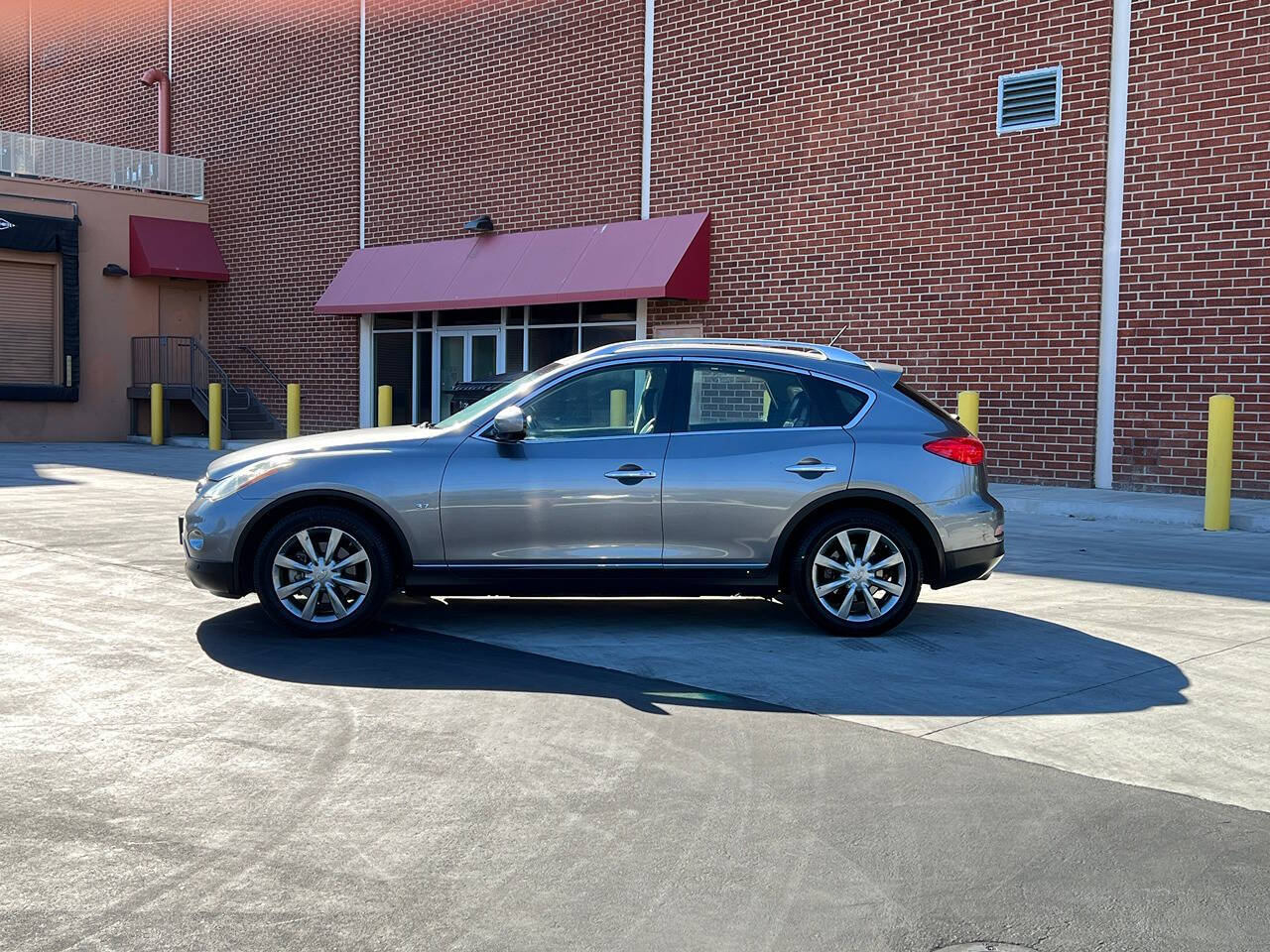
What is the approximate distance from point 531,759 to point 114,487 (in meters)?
13.4

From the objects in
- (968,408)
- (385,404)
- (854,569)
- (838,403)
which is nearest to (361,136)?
(385,404)

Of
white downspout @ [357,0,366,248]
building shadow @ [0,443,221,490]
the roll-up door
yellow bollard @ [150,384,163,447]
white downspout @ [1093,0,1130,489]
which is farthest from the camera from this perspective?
yellow bollard @ [150,384,163,447]

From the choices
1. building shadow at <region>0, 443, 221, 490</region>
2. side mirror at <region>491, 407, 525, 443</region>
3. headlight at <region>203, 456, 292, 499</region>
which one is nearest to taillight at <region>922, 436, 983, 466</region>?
side mirror at <region>491, 407, 525, 443</region>

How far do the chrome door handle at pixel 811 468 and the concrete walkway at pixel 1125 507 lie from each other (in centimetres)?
808

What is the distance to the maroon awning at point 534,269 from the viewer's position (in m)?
21.5

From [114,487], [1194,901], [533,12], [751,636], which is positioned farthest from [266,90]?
[1194,901]

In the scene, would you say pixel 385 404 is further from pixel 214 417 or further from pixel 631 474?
pixel 631 474

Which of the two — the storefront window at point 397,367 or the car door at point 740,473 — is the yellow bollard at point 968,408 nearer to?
the car door at point 740,473

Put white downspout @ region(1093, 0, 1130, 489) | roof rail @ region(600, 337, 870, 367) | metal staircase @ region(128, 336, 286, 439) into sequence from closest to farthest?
roof rail @ region(600, 337, 870, 367) → white downspout @ region(1093, 0, 1130, 489) → metal staircase @ region(128, 336, 286, 439)

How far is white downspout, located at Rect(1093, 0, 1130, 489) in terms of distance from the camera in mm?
16906

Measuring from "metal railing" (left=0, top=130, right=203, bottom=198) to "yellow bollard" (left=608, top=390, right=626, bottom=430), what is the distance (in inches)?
959

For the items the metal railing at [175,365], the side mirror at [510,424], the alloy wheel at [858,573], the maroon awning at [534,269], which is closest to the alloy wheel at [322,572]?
the side mirror at [510,424]

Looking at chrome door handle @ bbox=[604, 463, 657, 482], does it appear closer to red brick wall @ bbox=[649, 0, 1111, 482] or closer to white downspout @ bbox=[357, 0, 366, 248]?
red brick wall @ bbox=[649, 0, 1111, 482]

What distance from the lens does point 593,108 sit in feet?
77.0
